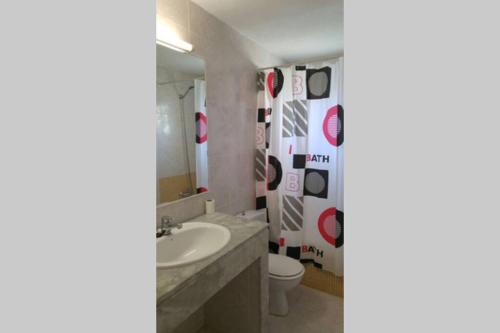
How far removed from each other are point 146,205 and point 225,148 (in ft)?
5.78

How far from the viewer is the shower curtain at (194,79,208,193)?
1.74 m

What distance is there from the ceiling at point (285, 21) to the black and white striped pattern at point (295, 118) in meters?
0.63

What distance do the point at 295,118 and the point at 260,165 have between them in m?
0.58

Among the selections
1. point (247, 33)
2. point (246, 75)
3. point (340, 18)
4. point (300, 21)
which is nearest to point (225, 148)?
point (246, 75)

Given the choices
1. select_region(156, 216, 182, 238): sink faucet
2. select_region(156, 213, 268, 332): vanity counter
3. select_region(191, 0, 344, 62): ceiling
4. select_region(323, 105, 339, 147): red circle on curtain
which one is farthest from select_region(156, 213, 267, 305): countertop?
select_region(191, 0, 344, 62): ceiling

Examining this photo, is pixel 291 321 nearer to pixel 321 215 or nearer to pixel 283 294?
pixel 283 294

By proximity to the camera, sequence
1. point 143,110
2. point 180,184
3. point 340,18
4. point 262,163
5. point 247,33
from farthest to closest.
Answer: point 262,163 < point 247,33 < point 340,18 < point 180,184 < point 143,110

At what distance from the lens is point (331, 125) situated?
2.19 m

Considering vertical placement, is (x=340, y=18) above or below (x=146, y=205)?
above

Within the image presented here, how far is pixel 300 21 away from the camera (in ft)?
6.67

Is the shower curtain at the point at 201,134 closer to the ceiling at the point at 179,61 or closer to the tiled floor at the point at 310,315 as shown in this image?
the ceiling at the point at 179,61

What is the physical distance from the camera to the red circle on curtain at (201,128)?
1756 millimetres

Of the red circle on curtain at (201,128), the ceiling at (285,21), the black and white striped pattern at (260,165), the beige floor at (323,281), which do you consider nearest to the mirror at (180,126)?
the red circle on curtain at (201,128)

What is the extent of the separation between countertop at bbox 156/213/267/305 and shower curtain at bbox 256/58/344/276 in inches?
36.7
